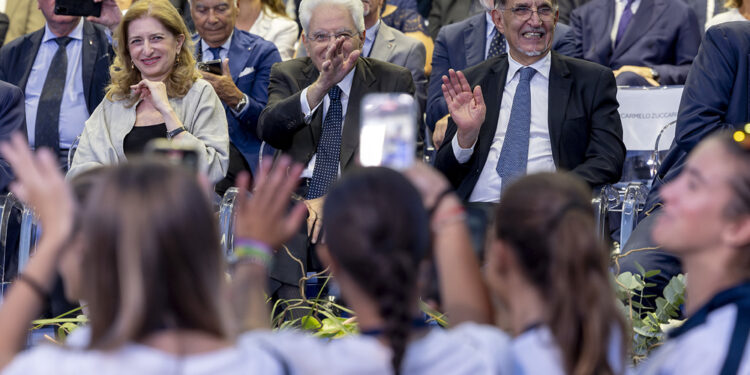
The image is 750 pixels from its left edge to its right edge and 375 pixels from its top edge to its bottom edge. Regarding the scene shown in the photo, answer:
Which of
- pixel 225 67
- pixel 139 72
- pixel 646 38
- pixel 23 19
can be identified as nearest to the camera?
pixel 139 72

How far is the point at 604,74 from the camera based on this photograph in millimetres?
3943

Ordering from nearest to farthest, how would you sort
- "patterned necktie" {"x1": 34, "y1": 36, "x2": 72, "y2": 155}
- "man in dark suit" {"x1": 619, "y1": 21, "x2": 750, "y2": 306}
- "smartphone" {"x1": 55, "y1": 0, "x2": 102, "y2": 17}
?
1. "man in dark suit" {"x1": 619, "y1": 21, "x2": 750, "y2": 306}
2. "patterned necktie" {"x1": 34, "y1": 36, "x2": 72, "y2": 155}
3. "smartphone" {"x1": 55, "y1": 0, "x2": 102, "y2": 17}

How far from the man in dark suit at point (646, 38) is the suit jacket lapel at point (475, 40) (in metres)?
0.43

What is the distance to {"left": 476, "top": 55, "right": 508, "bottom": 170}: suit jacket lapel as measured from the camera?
3945 mm

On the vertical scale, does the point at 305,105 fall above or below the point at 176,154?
below

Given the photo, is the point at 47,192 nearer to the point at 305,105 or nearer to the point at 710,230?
the point at 710,230

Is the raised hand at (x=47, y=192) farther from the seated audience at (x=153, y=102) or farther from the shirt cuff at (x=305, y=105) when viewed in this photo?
the shirt cuff at (x=305, y=105)

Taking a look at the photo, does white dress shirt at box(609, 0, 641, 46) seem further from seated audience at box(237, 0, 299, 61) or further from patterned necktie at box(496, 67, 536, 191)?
seated audience at box(237, 0, 299, 61)

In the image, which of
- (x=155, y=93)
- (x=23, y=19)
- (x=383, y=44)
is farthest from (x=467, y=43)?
(x=23, y=19)

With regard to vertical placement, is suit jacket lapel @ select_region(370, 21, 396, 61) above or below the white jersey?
above

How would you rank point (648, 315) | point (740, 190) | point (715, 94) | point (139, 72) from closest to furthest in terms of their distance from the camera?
point (740, 190), point (648, 315), point (715, 94), point (139, 72)

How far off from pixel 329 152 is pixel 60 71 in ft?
5.62

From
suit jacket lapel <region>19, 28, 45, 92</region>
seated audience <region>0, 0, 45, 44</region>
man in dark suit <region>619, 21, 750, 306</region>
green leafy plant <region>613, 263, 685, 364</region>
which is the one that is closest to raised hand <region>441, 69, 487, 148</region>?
man in dark suit <region>619, 21, 750, 306</region>

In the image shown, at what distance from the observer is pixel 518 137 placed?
3.91m
